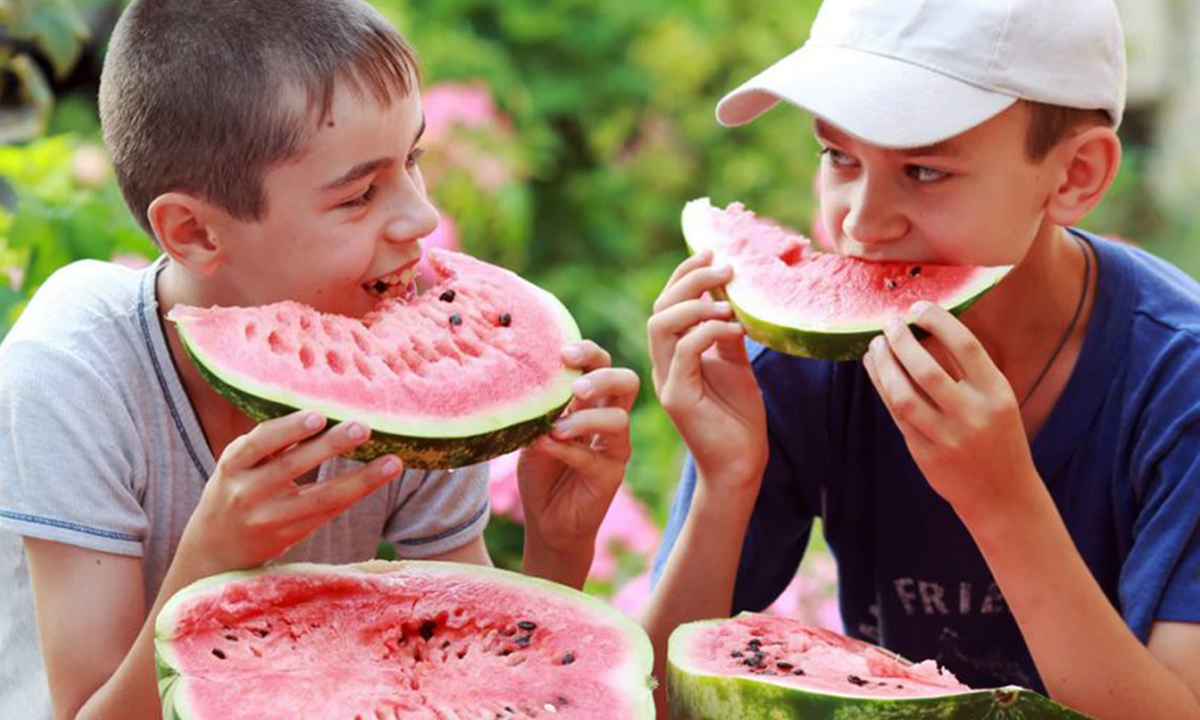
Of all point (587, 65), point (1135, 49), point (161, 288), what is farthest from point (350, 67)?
point (1135, 49)

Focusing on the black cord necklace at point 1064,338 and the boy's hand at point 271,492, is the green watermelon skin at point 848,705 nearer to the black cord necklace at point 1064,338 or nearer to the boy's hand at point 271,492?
the boy's hand at point 271,492

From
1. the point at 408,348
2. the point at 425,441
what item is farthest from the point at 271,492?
the point at 408,348

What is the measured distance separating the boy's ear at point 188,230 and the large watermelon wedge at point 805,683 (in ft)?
2.83

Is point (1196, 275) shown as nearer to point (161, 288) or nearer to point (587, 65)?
point (587, 65)

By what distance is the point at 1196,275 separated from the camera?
6.70 m

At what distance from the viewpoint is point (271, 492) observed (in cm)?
190

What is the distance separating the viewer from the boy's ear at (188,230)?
2186 millimetres

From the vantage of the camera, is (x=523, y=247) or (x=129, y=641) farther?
(x=523, y=247)

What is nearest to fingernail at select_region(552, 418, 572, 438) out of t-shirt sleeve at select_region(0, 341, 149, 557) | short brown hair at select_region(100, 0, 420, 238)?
short brown hair at select_region(100, 0, 420, 238)

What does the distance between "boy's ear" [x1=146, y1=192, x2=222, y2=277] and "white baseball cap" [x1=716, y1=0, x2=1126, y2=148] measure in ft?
2.84

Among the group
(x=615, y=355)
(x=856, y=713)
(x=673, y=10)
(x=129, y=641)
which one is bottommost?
(x=615, y=355)

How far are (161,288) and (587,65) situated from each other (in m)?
3.88

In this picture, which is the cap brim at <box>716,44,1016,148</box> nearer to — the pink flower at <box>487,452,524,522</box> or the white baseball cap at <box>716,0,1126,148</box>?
the white baseball cap at <box>716,0,1126,148</box>

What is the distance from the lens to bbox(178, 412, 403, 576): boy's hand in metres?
1.86
